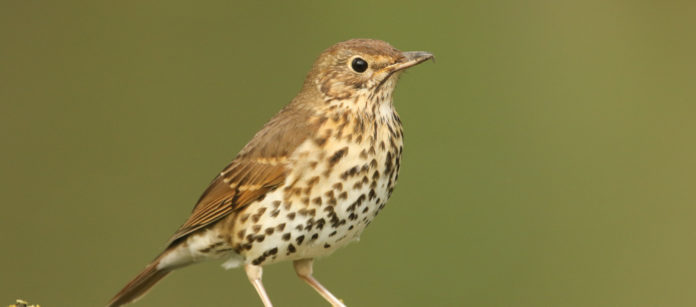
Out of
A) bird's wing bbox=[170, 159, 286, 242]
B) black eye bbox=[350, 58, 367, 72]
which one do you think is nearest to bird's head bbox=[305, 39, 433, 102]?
black eye bbox=[350, 58, 367, 72]

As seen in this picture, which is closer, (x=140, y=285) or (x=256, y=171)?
(x=256, y=171)

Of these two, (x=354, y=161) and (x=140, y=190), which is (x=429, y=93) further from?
(x=354, y=161)

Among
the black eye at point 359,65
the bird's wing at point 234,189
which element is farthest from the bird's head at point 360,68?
the bird's wing at point 234,189

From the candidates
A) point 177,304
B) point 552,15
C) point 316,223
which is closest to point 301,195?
point 316,223

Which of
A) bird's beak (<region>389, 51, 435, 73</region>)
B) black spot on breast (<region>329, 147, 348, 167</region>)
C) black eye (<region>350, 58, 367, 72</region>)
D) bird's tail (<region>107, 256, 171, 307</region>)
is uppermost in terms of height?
black eye (<region>350, 58, 367, 72</region>)

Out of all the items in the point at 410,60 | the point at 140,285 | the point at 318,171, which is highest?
the point at 410,60

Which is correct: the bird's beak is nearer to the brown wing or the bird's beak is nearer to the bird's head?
the bird's head

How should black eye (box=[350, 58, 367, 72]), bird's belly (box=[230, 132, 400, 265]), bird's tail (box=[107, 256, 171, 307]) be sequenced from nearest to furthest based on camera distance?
bird's belly (box=[230, 132, 400, 265]) < black eye (box=[350, 58, 367, 72]) < bird's tail (box=[107, 256, 171, 307])

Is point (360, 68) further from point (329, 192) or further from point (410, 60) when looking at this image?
point (329, 192)

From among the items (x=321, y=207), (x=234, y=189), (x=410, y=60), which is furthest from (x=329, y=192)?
(x=410, y=60)
